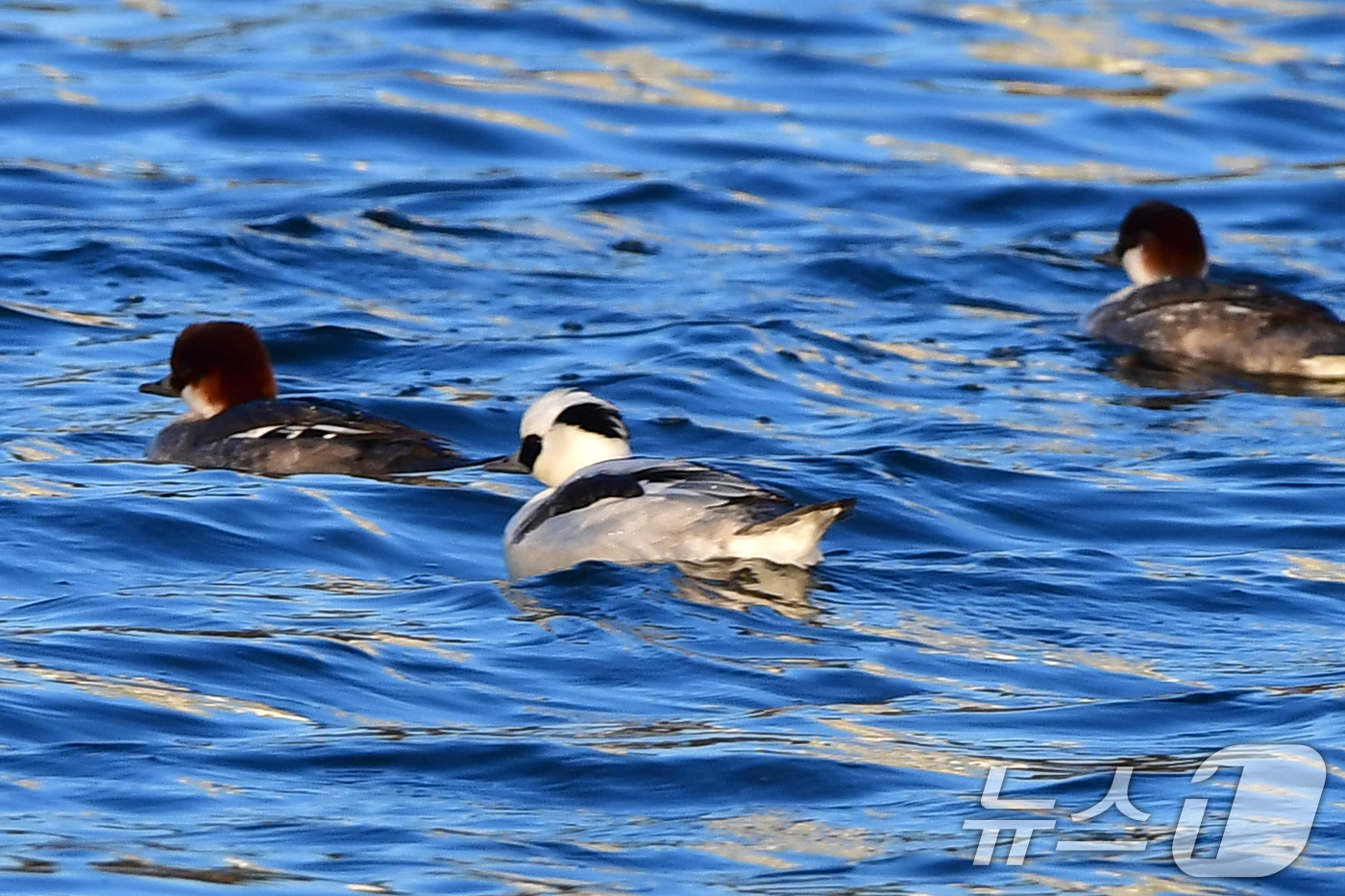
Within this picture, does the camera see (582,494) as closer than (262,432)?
Yes

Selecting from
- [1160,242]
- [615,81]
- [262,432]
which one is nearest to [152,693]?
[262,432]

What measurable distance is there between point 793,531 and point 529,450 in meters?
1.36

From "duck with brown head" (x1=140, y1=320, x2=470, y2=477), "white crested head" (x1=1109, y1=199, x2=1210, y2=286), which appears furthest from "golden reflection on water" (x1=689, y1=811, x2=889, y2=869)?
"white crested head" (x1=1109, y1=199, x2=1210, y2=286)

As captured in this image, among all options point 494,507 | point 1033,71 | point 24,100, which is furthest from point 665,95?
point 494,507

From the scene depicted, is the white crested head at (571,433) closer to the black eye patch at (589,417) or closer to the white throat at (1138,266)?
the black eye patch at (589,417)

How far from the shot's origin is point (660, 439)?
10461 millimetres

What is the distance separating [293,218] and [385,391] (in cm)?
341

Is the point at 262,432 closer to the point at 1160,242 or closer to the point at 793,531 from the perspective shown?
the point at 793,531

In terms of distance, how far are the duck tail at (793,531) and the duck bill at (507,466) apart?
4.32ft

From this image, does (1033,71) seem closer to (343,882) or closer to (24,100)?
(24,100)

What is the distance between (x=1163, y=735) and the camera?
245 inches

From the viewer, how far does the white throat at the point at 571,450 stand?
28.4ft

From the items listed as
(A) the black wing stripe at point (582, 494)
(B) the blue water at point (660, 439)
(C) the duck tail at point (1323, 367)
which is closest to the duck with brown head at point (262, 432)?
(B) the blue water at point (660, 439)

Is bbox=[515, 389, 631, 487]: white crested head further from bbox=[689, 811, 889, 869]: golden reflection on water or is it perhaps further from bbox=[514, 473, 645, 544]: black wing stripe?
bbox=[689, 811, 889, 869]: golden reflection on water
